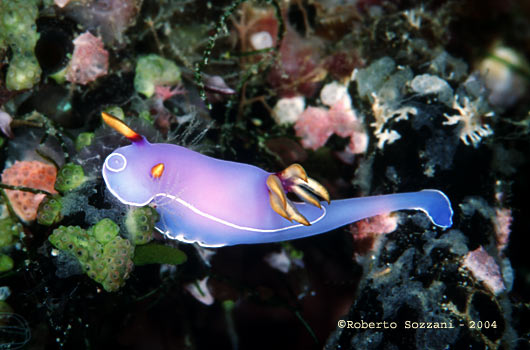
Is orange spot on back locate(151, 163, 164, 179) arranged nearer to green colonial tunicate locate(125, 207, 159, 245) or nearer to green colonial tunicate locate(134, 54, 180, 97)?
green colonial tunicate locate(125, 207, 159, 245)

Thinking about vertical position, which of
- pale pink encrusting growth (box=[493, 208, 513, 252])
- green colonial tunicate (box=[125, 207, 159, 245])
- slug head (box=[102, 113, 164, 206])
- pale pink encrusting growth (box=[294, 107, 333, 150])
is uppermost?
slug head (box=[102, 113, 164, 206])

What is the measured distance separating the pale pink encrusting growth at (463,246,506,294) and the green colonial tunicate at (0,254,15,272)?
140 inches

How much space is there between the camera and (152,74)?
2984mm

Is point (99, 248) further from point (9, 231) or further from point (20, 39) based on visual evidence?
point (20, 39)

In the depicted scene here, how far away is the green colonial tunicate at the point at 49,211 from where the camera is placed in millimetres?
2285

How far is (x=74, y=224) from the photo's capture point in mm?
2318

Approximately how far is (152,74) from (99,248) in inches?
62.1

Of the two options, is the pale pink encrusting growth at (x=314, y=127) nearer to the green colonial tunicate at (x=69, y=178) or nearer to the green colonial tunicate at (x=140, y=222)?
the green colonial tunicate at (x=140, y=222)

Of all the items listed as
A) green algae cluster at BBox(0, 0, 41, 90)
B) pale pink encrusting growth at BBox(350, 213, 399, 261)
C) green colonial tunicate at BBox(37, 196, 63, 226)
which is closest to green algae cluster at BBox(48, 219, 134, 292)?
green colonial tunicate at BBox(37, 196, 63, 226)

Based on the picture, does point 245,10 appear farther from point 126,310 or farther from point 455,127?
point 126,310

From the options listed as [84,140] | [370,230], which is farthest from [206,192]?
[370,230]

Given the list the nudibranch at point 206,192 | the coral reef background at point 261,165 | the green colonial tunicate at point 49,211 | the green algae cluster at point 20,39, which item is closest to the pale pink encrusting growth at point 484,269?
the coral reef background at point 261,165

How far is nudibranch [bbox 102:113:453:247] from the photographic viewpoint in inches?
84.2

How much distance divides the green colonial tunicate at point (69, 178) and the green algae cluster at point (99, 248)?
0.31 metres
